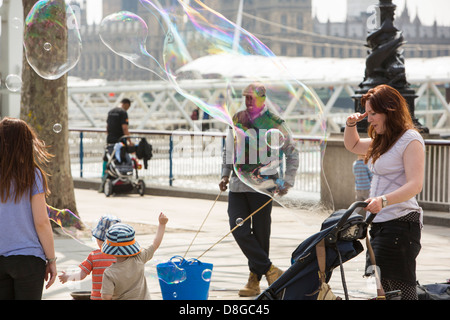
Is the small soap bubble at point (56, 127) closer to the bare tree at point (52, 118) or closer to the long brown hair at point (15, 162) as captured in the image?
the bare tree at point (52, 118)

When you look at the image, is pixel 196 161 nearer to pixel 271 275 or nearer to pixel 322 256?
pixel 271 275

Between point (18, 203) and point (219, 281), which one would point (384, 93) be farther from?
point (219, 281)

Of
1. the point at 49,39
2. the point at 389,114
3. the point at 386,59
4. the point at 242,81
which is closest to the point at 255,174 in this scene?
the point at 242,81

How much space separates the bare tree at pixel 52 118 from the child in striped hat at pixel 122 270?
5.52m

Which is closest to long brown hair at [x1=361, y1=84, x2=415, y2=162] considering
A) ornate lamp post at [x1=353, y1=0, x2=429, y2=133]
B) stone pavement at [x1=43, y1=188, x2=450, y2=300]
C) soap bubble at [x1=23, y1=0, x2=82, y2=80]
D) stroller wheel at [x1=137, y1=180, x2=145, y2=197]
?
stone pavement at [x1=43, y1=188, x2=450, y2=300]

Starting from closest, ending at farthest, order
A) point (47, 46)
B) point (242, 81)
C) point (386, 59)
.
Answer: point (242, 81)
point (47, 46)
point (386, 59)

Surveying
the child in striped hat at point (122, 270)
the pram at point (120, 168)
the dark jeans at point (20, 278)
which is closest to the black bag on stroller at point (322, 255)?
the child in striped hat at point (122, 270)

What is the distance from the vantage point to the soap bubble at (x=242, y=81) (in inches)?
247

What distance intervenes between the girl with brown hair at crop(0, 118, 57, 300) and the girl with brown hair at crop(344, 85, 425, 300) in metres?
1.88

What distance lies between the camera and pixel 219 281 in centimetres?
701

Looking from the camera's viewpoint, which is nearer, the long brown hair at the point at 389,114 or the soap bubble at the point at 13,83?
the long brown hair at the point at 389,114

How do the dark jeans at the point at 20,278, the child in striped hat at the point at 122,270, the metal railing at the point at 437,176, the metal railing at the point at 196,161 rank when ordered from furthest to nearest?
the metal railing at the point at 196,161 < the metal railing at the point at 437,176 < the child in striped hat at the point at 122,270 < the dark jeans at the point at 20,278

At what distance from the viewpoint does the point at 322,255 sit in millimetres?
4379

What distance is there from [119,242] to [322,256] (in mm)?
1138
